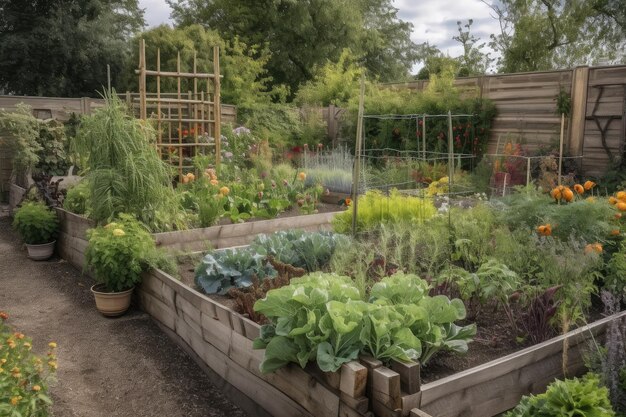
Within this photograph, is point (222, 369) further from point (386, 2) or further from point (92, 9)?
point (386, 2)

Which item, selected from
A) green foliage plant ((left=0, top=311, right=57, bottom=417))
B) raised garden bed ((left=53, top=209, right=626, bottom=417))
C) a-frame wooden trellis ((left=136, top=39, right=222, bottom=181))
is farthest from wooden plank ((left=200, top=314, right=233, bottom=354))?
a-frame wooden trellis ((left=136, top=39, right=222, bottom=181))

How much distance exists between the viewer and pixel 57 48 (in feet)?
56.4

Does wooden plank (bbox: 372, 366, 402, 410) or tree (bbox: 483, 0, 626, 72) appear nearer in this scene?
wooden plank (bbox: 372, 366, 402, 410)

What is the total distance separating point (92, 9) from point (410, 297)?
18.8 metres

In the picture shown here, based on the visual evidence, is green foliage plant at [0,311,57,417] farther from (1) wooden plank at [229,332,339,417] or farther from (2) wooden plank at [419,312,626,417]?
(2) wooden plank at [419,312,626,417]

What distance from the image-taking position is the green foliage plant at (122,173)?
4734 mm

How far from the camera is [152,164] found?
4.80 meters

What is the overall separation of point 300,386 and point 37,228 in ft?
14.7

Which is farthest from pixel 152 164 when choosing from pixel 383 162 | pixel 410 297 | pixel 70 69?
pixel 70 69

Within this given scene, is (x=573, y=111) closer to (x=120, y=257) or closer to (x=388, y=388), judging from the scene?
(x=120, y=257)

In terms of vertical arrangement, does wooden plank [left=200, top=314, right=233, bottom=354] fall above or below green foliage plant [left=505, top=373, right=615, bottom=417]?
below

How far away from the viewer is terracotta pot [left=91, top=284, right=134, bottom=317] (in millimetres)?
4262

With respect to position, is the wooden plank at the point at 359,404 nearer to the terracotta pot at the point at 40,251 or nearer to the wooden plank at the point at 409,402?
the wooden plank at the point at 409,402

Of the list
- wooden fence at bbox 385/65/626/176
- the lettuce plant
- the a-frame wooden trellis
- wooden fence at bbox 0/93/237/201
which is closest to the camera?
the lettuce plant
